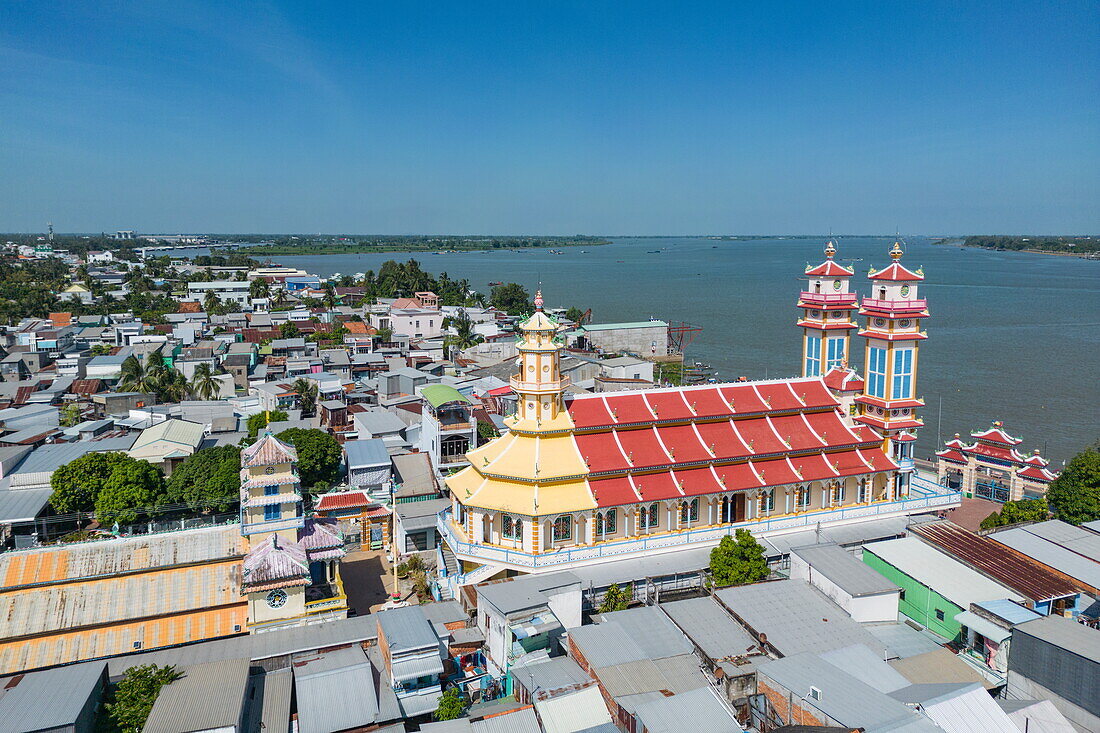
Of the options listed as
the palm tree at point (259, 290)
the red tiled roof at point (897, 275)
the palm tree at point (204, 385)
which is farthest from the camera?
the palm tree at point (259, 290)

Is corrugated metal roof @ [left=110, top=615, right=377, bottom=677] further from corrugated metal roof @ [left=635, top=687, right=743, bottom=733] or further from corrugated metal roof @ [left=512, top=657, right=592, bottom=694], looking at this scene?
corrugated metal roof @ [left=635, top=687, right=743, bottom=733]

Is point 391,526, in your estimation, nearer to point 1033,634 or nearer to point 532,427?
point 532,427

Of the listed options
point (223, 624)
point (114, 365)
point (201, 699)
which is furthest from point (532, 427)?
point (114, 365)

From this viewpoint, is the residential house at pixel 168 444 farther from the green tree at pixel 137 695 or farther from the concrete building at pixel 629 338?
the concrete building at pixel 629 338

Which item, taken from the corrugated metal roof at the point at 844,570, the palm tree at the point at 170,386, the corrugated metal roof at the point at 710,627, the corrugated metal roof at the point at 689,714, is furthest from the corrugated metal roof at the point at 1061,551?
the palm tree at the point at 170,386

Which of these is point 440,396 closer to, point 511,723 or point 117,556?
point 117,556

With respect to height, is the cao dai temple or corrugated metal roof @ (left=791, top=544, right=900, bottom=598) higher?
the cao dai temple

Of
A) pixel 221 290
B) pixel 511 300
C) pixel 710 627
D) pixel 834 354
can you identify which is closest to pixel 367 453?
pixel 710 627

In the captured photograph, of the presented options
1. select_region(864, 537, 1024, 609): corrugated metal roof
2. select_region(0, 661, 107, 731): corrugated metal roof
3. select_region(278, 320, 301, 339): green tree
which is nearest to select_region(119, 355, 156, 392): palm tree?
select_region(278, 320, 301, 339): green tree
